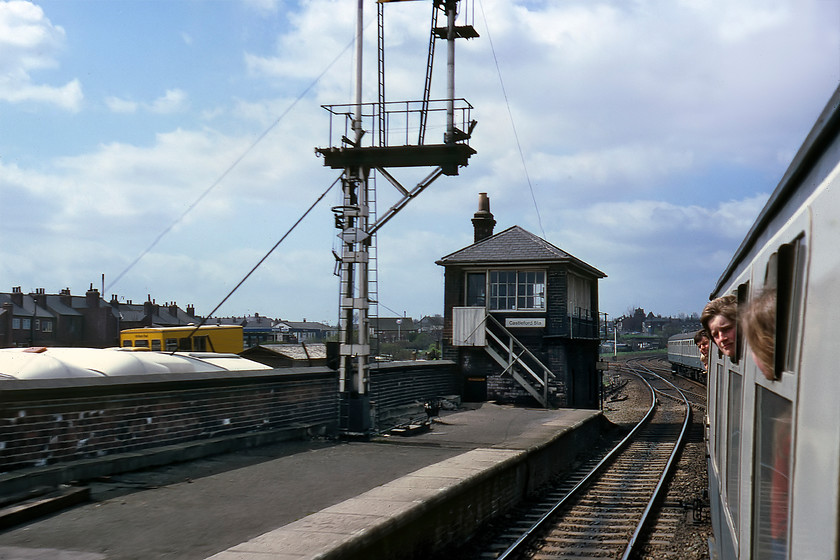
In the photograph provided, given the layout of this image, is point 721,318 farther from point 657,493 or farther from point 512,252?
point 512,252

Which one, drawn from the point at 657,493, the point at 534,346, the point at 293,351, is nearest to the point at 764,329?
the point at 657,493

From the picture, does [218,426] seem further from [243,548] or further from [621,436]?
[621,436]

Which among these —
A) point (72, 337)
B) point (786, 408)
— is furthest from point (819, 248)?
point (72, 337)

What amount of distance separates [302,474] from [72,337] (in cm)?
6427

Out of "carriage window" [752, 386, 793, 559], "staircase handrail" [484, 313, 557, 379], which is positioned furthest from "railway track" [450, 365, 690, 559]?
"carriage window" [752, 386, 793, 559]

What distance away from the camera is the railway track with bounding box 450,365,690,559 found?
30.9 feet

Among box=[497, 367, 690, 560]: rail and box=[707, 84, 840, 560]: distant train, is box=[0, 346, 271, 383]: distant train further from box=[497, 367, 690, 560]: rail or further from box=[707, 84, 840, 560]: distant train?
box=[707, 84, 840, 560]: distant train

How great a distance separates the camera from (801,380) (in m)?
2.00

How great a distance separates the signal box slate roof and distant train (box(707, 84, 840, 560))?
847 inches

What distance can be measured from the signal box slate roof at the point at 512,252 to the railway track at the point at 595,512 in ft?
22.8

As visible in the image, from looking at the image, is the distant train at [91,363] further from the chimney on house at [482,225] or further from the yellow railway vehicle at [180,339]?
the chimney on house at [482,225]

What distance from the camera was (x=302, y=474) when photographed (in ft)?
35.3

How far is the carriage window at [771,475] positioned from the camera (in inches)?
91.8

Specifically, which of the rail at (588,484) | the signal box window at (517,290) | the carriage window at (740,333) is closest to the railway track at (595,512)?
the rail at (588,484)
